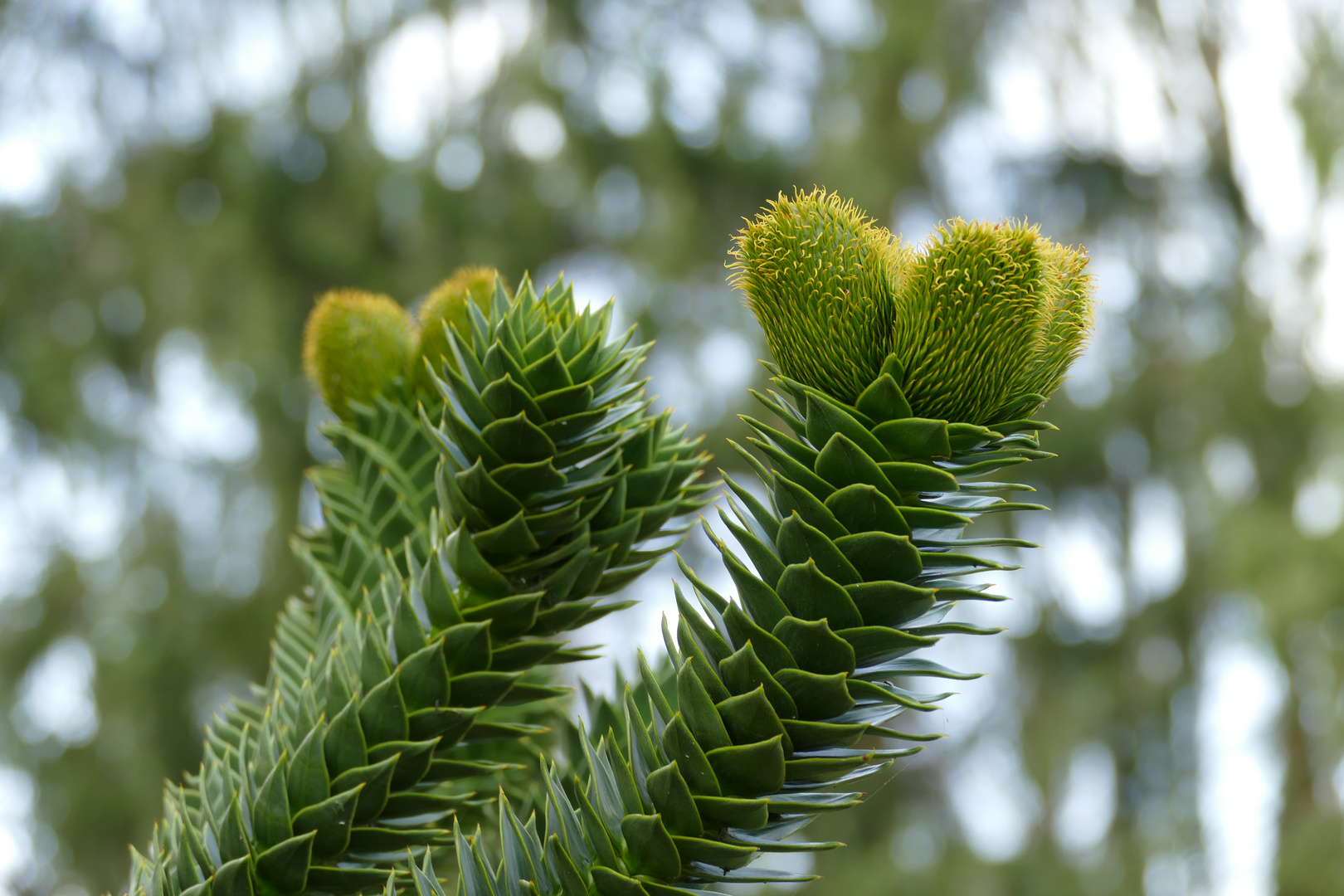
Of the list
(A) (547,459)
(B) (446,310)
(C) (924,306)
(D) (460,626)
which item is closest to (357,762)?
(D) (460,626)

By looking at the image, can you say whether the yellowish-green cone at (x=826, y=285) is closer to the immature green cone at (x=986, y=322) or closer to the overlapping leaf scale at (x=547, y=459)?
the immature green cone at (x=986, y=322)

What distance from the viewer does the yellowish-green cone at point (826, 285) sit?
0.86m

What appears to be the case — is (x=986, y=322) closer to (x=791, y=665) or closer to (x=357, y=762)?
(x=791, y=665)

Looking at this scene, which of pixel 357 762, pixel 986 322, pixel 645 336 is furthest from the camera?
pixel 645 336

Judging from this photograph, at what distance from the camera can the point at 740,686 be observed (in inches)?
32.9

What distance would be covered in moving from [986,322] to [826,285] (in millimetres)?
140

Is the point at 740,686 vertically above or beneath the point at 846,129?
beneath

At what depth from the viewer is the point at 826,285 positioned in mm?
852

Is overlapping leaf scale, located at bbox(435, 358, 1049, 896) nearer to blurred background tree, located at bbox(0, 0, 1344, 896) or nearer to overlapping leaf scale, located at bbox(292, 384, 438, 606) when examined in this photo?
overlapping leaf scale, located at bbox(292, 384, 438, 606)

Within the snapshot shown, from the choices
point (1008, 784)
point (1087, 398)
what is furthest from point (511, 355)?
point (1008, 784)

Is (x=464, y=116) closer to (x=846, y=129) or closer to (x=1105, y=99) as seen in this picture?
(x=846, y=129)

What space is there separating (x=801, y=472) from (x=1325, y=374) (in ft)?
27.5

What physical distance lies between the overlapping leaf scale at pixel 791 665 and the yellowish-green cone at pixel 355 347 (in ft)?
1.96

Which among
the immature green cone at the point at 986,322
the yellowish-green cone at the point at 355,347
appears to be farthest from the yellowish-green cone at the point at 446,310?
the immature green cone at the point at 986,322
